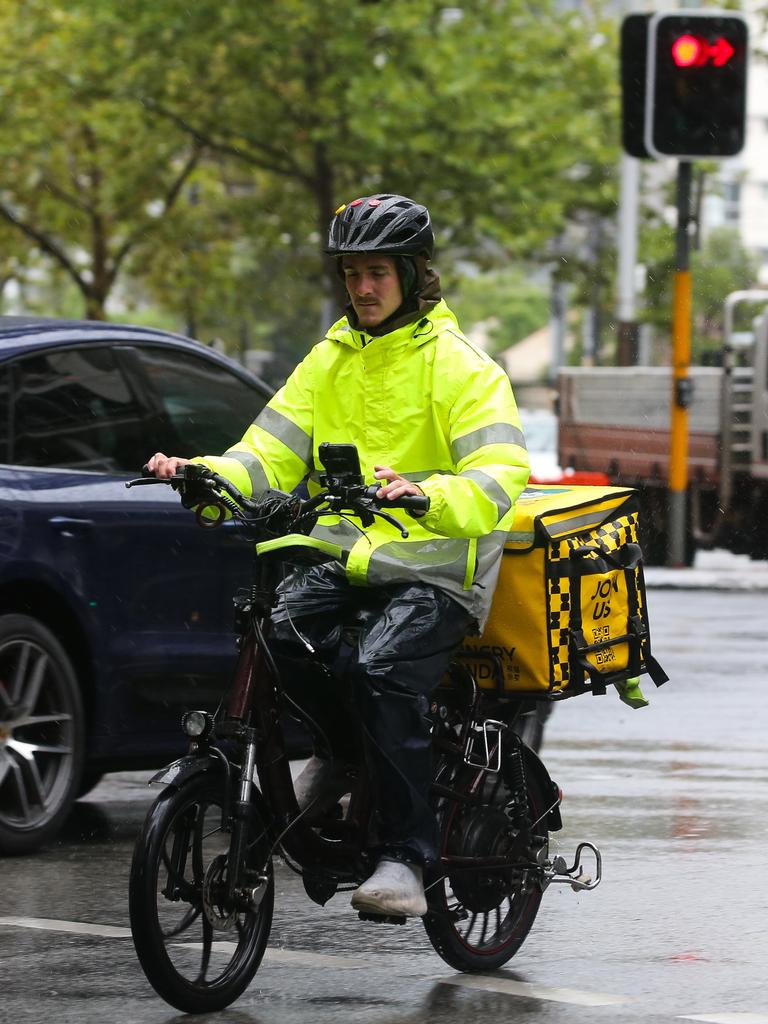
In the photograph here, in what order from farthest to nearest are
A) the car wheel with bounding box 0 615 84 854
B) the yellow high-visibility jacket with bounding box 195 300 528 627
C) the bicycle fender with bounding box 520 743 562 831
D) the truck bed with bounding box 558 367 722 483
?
the truck bed with bounding box 558 367 722 483 → the car wheel with bounding box 0 615 84 854 → the bicycle fender with bounding box 520 743 562 831 → the yellow high-visibility jacket with bounding box 195 300 528 627

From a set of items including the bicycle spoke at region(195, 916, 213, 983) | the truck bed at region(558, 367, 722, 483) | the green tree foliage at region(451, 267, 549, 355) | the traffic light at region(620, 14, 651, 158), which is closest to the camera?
the bicycle spoke at region(195, 916, 213, 983)

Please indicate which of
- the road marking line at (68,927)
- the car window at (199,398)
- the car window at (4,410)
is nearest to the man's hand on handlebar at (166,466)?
the road marking line at (68,927)

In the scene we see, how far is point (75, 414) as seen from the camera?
308 inches

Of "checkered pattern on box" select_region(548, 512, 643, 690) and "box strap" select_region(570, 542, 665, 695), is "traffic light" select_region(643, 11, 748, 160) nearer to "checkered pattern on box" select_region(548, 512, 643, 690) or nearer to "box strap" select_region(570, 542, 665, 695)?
"box strap" select_region(570, 542, 665, 695)

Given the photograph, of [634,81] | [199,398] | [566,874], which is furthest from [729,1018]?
[634,81]

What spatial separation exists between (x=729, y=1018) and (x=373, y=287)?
1.83 meters

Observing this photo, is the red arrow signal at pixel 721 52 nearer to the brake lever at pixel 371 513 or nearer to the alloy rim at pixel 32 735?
the alloy rim at pixel 32 735

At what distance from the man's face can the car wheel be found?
2.13m

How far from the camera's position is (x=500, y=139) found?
31844mm

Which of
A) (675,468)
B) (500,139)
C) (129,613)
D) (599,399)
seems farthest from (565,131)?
(129,613)

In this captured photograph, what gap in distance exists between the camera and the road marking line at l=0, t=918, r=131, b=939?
6.05m

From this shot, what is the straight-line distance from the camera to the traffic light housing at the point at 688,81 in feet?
54.1

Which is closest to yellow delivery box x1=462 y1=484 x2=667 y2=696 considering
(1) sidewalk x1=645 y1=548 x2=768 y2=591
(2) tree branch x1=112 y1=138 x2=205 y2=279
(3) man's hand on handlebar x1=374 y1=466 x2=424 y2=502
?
(3) man's hand on handlebar x1=374 y1=466 x2=424 y2=502

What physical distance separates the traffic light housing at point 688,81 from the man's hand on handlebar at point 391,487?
11.9 m
